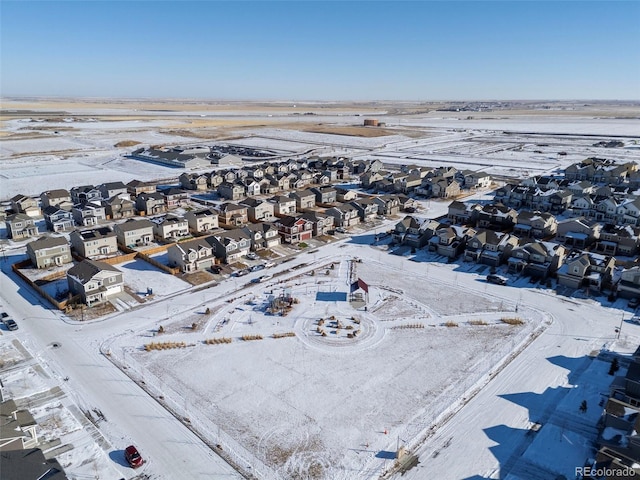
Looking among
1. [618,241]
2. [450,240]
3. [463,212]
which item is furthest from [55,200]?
[618,241]

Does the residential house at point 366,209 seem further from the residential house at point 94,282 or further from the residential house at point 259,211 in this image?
the residential house at point 94,282

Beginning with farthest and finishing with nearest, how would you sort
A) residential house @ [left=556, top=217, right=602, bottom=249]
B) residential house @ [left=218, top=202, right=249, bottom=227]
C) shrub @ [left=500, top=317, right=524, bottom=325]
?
1. residential house @ [left=218, top=202, right=249, bottom=227]
2. residential house @ [left=556, top=217, right=602, bottom=249]
3. shrub @ [left=500, top=317, right=524, bottom=325]

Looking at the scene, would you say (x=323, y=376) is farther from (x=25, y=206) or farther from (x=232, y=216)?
(x=25, y=206)

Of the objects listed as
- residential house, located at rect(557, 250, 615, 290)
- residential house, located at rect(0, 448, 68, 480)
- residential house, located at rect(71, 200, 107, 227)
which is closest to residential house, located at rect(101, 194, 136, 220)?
residential house, located at rect(71, 200, 107, 227)

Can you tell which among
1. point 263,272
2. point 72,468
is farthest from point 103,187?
point 72,468

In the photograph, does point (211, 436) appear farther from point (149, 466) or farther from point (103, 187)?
point (103, 187)

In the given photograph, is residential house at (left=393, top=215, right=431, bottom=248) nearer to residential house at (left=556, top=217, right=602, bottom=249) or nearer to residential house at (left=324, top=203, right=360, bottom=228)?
residential house at (left=324, top=203, right=360, bottom=228)
